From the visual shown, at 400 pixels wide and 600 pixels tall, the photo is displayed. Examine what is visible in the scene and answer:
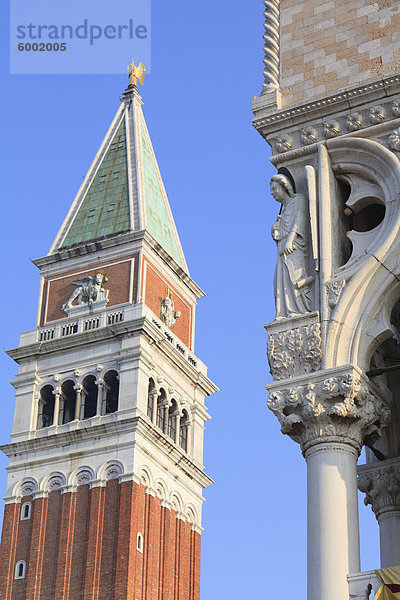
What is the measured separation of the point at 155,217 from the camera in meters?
76.8

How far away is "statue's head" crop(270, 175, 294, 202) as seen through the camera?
17.0 m

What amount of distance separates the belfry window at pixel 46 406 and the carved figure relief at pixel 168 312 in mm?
7620

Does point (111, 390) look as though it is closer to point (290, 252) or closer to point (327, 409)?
point (290, 252)

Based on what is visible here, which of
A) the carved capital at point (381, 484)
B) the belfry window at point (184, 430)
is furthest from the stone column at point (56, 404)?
the carved capital at point (381, 484)

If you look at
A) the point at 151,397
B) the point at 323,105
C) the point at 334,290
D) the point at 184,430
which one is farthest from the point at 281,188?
the point at 184,430

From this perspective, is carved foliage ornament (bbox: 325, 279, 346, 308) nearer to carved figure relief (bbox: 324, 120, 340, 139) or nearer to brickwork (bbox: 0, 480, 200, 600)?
carved figure relief (bbox: 324, 120, 340, 139)

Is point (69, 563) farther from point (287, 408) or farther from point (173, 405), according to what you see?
point (287, 408)

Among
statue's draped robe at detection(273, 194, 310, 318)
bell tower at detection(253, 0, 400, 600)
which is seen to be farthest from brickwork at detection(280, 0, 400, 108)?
statue's draped robe at detection(273, 194, 310, 318)

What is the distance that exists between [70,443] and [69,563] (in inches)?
245

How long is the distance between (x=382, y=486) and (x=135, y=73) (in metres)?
71.6

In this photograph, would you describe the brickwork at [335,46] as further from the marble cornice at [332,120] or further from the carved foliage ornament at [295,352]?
the carved foliage ornament at [295,352]

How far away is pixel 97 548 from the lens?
6538 cm

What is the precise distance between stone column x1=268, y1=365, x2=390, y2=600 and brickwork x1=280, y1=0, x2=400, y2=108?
430cm

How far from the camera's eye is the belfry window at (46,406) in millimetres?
70250
